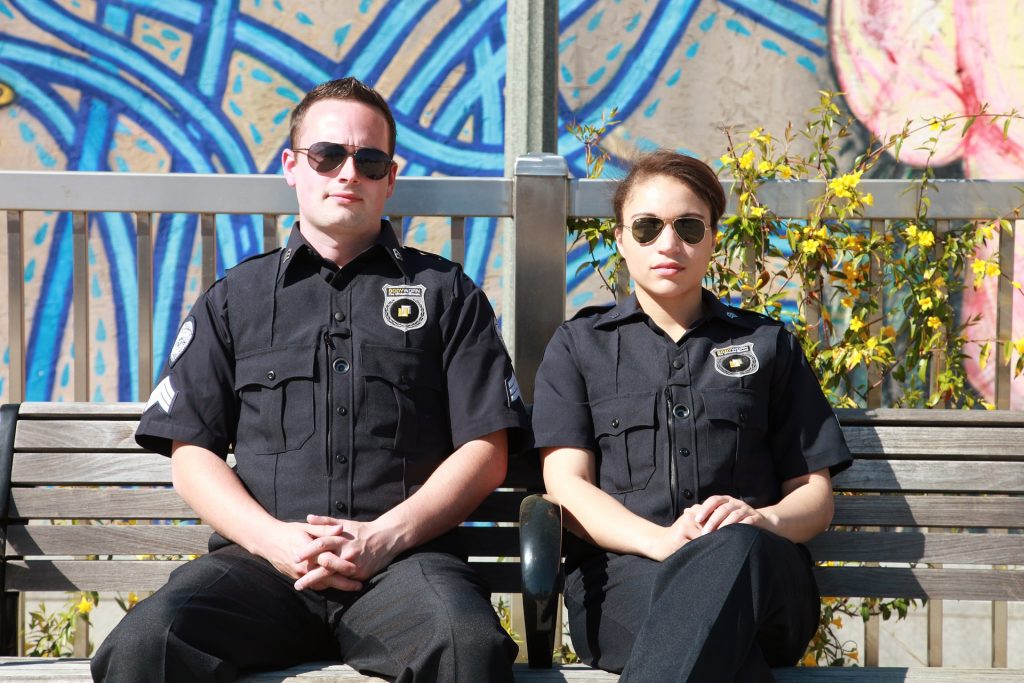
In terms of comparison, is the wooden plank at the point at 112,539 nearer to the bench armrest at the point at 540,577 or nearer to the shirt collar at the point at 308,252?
the shirt collar at the point at 308,252

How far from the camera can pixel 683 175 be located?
2.90m

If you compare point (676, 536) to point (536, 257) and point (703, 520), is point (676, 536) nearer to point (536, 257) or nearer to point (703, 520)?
point (703, 520)

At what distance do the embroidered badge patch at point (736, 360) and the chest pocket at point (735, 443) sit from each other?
0.17 feet

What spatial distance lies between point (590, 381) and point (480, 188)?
0.82 m

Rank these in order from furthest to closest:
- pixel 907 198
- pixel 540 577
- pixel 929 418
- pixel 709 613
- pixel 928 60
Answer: pixel 928 60
pixel 907 198
pixel 929 418
pixel 540 577
pixel 709 613

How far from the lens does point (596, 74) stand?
5.39 meters

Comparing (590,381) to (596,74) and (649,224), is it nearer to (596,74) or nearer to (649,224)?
(649,224)

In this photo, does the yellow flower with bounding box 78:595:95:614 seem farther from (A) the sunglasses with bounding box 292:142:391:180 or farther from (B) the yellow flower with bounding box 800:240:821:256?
(B) the yellow flower with bounding box 800:240:821:256

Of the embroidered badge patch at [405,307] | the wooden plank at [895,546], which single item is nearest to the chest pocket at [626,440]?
the embroidered badge patch at [405,307]

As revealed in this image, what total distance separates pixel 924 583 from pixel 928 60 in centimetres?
329

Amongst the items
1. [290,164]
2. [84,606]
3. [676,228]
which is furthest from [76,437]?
[676,228]

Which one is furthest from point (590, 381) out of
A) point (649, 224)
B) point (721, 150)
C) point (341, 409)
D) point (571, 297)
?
point (721, 150)

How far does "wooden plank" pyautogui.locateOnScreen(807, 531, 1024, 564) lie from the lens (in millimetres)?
3053

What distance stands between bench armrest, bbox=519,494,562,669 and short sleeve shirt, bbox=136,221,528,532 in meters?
0.39
